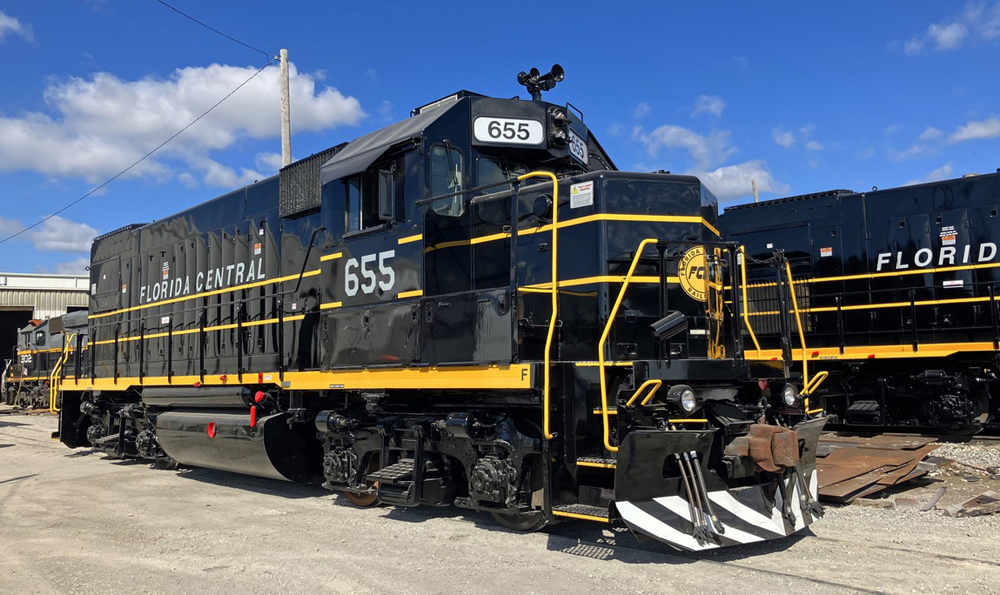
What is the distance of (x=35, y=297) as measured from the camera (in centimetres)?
3700

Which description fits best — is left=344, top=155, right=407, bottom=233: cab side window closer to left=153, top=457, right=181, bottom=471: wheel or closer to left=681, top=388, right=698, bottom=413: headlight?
left=681, top=388, right=698, bottom=413: headlight

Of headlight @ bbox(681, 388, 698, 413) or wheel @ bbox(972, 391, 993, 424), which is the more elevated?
headlight @ bbox(681, 388, 698, 413)

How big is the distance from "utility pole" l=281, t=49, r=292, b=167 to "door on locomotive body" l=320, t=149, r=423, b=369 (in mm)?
8381

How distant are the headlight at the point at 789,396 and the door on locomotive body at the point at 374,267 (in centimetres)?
298

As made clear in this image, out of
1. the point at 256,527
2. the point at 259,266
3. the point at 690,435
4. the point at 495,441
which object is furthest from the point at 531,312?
the point at 259,266

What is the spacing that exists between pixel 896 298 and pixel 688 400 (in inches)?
285

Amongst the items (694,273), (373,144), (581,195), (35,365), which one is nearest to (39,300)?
(35,365)

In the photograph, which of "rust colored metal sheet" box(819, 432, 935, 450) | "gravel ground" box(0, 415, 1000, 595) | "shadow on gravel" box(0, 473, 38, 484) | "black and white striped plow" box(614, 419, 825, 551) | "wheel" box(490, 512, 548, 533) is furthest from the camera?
"shadow on gravel" box(0, 473, 38, 484)

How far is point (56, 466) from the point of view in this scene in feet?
37.6

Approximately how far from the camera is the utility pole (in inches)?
594

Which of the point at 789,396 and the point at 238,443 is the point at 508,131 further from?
the point at 238,443

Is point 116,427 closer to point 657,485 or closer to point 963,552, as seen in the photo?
point 657,485

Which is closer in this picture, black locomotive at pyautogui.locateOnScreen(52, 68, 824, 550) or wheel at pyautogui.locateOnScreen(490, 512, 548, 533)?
black locomotive at pyautogui.locateOnScreen(52, 68, 824, 550)

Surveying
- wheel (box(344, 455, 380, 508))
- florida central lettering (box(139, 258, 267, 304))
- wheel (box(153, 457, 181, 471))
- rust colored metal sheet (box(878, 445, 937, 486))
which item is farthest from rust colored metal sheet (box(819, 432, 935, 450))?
wheel (box(153, 457, 181, 471))
